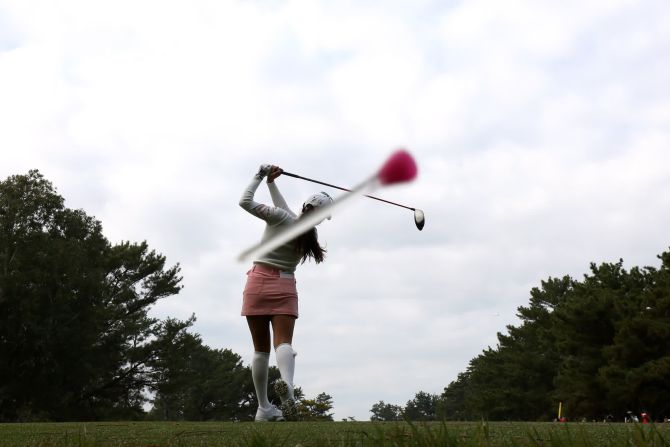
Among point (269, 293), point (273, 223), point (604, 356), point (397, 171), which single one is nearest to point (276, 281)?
point (269, 293)

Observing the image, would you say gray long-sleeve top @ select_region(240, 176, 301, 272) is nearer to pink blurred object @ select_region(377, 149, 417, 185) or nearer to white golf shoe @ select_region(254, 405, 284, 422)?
white golf shoe @ select_region(254, 405, 284, 422)

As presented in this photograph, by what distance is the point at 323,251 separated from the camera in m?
8.19

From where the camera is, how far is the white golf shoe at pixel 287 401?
7512 millimetres

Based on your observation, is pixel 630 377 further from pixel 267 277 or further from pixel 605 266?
pixel 267 277

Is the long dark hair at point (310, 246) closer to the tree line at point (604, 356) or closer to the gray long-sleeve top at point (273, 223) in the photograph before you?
the gray long-sleeve top at point (273, 223)

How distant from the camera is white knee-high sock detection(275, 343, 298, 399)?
7.82 m

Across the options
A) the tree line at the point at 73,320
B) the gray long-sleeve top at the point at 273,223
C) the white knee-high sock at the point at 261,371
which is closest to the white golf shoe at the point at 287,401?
the white knee-high sock at the point at 261,371

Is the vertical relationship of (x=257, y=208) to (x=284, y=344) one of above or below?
above

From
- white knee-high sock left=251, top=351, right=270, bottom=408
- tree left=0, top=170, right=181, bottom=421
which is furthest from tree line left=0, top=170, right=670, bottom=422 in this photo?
white knee-high sock left=251, top=351, right=270, bottom=408

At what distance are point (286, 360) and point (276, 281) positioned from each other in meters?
0.75

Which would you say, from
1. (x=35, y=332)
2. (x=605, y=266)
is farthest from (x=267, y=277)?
(x=605, y=266)

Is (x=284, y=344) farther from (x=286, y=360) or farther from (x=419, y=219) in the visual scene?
(x=419, y=219)

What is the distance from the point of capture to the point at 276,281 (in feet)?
26.1

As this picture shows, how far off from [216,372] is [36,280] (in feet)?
172
